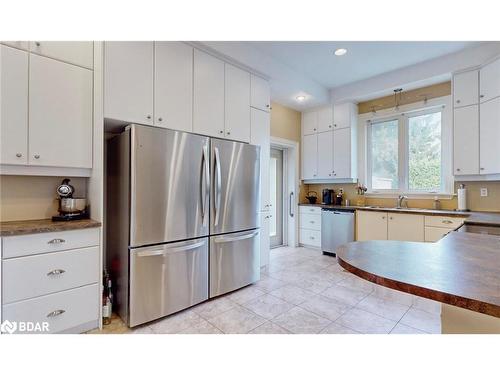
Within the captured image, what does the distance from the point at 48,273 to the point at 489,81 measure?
15.5ft

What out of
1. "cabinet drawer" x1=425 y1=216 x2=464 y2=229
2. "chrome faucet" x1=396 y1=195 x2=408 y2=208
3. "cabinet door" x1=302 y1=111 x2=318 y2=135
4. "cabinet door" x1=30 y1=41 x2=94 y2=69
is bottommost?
"cabinet drawer" x1=425 y1=216 x2=464 y2=229

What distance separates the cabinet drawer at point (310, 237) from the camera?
4.39 m

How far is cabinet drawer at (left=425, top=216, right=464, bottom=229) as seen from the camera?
9.37ft

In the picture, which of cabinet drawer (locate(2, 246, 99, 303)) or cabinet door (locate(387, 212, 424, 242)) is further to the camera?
cabinet door (locate(387, 212, 424, 242))

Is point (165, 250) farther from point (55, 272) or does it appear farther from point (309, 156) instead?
point (309, 156)

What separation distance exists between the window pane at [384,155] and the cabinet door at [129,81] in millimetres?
A: 3769

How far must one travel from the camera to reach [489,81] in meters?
2.78

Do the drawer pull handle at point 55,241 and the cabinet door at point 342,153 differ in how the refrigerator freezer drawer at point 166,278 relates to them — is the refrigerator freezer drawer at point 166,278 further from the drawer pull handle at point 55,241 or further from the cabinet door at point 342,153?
the cabinet door at point 342,153

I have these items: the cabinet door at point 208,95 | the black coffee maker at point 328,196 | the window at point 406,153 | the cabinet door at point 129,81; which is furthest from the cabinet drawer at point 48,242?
the window at point 406,153

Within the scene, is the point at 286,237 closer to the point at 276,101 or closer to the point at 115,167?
the point at 276,101

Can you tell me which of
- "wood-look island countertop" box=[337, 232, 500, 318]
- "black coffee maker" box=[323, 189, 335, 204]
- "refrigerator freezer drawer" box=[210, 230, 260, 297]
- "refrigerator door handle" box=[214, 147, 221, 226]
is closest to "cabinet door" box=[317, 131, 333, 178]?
"black coffee maker" box=[323, 189, 335, 204]

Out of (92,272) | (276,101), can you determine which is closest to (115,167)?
(92,272)

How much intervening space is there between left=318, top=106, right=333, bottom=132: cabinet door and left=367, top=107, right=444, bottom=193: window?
0.69 meters

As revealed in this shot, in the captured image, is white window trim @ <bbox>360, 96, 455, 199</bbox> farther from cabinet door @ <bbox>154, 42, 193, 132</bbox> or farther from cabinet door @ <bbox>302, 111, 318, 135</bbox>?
cabinet door @ <bbox>154, 42, 193, 132</bbox>
